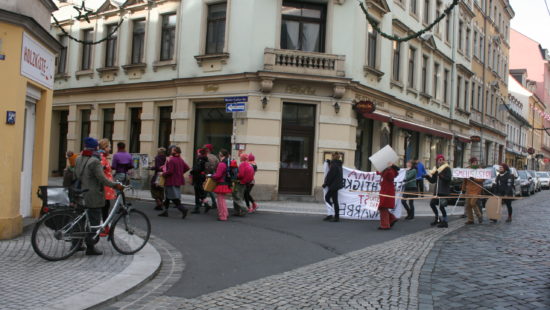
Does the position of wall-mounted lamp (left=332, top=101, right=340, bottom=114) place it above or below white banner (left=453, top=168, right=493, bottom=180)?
above

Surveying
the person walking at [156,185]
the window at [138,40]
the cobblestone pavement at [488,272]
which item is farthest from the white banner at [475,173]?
the window at [138,40]

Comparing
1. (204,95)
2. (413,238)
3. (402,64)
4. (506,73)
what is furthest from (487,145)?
(413,238)

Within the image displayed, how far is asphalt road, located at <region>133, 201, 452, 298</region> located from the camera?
264 inches

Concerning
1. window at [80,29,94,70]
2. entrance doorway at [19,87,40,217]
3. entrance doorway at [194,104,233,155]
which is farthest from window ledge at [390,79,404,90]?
entrance doorway at [19,87,40,217]

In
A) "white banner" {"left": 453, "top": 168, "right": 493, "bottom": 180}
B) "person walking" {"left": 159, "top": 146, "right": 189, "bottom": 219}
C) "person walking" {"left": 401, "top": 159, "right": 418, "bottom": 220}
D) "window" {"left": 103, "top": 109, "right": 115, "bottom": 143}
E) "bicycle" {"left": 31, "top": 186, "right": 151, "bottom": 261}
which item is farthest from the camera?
"window" {"left": 103, "top": 109, "right": 115, "bottom": 143}

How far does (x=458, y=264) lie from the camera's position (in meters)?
7.79

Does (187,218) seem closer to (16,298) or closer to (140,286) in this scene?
(140,286)

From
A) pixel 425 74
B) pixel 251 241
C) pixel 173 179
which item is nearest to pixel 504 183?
pixel 251 241

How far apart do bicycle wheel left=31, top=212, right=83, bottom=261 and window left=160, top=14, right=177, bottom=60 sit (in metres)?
14.7

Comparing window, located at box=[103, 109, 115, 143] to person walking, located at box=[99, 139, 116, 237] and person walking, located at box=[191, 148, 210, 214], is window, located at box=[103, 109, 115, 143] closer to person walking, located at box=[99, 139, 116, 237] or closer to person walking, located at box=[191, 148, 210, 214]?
person walking, located at box=[191, 148, 210, 214]

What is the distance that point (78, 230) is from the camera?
7215mm

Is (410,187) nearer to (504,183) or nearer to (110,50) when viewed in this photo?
(504,183)

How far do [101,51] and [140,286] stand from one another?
1978 centimetres

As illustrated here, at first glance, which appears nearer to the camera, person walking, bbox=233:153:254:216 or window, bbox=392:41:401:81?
person walking, bbox=233:153:254:216
